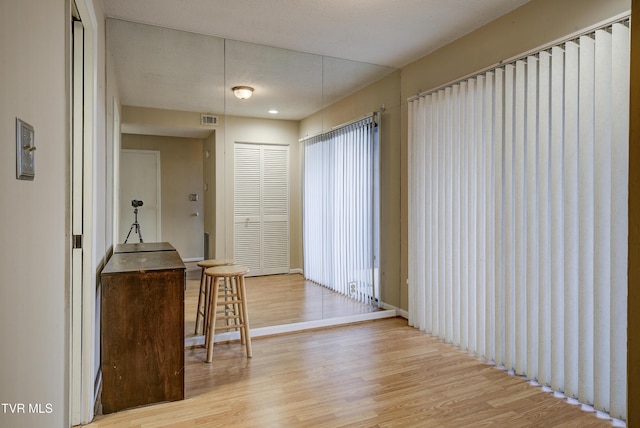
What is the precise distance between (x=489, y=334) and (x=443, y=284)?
23.2 inches

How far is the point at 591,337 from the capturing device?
2264 mm

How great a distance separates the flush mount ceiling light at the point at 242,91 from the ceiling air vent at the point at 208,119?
31 cm

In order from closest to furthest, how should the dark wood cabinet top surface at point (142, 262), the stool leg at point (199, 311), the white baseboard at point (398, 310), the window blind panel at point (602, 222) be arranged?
the window blind panel at point (602, 222) < the dark wood cabinet top surface at point (142, 262) < the stool leg at point (199, 311) < the white baseboard at point (398, 310)

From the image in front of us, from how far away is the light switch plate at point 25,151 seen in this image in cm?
88

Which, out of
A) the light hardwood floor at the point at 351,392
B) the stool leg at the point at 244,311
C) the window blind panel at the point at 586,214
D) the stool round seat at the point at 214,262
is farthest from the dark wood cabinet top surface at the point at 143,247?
the window blind panel at the point at 586,214

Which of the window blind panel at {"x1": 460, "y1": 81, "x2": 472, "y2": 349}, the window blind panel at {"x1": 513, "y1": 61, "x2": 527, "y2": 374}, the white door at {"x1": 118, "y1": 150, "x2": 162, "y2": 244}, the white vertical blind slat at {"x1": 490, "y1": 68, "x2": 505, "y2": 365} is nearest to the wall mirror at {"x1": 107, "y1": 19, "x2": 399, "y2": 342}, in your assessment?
the white door at {"x1": 118, "y1": 150, "x2": 162, "y2": 244}

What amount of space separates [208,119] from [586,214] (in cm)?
288

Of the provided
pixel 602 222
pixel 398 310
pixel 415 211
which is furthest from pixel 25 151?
pixel 398 310

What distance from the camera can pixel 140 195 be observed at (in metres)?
3.08

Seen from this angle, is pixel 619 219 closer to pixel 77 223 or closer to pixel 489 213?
pixel 489 213

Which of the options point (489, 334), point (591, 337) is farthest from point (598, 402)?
point (489, 334)

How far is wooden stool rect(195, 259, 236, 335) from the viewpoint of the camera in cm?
318

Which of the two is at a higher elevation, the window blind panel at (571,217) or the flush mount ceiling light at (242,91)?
the flush mount ceiling light at (242,91)

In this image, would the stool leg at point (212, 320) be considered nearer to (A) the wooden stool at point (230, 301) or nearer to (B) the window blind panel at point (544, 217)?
(A) the wooden stool at point (230, 301)
